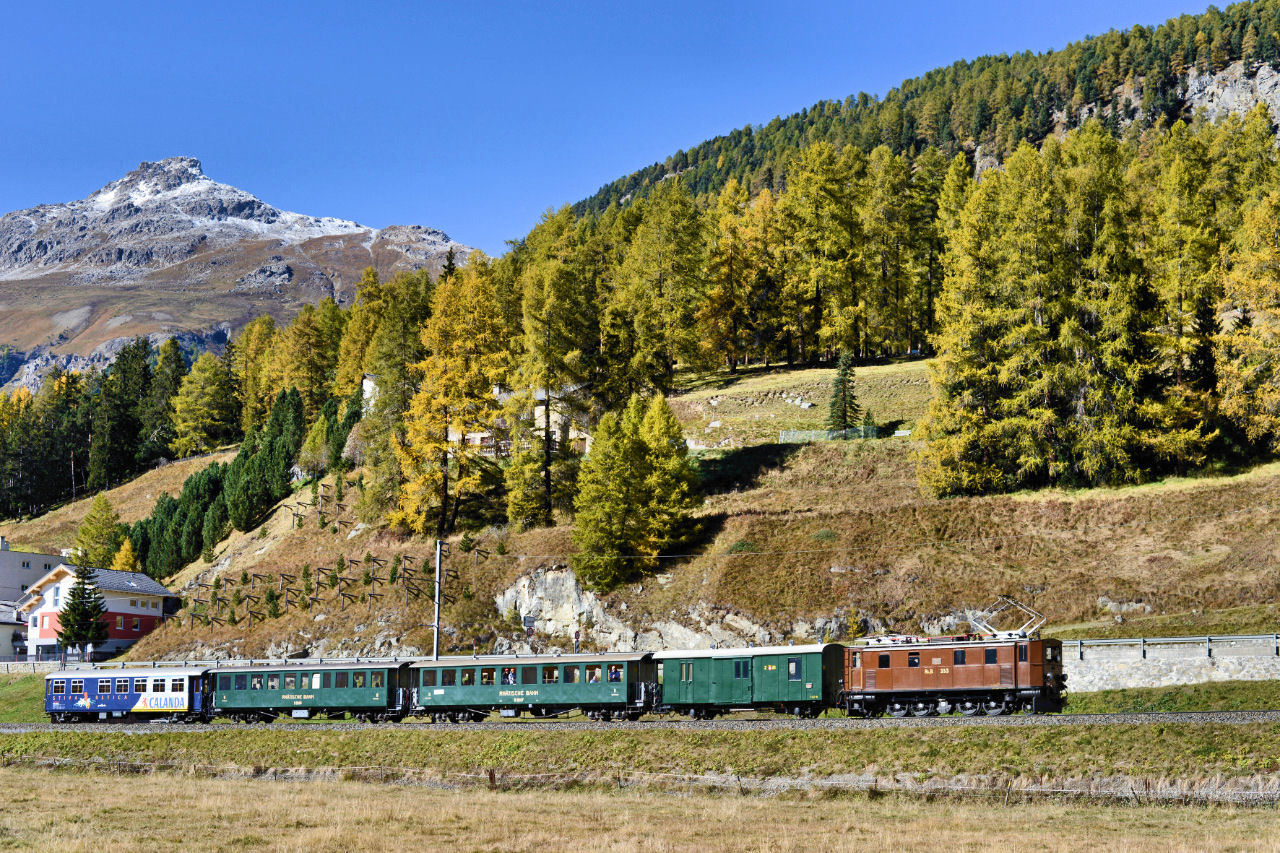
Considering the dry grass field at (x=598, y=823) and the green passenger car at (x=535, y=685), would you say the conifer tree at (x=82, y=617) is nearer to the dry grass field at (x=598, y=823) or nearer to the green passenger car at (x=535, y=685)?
the green passenger car at (x=535, y=685)

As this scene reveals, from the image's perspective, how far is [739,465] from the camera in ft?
204

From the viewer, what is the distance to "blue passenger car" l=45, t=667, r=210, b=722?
48281 mm

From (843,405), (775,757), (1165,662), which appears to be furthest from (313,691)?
(843,405)

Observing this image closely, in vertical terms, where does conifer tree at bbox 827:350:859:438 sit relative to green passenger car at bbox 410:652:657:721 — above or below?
above

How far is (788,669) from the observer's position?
36281 millimetres

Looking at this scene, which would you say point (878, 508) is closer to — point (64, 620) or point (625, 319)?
point (625, 319)

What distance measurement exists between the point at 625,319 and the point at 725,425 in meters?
11.1

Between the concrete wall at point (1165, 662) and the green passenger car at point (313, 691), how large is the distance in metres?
26.4

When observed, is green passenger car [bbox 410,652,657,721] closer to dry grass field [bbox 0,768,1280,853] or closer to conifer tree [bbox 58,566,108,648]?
dry grass field [bbox 0,768,1280,853]

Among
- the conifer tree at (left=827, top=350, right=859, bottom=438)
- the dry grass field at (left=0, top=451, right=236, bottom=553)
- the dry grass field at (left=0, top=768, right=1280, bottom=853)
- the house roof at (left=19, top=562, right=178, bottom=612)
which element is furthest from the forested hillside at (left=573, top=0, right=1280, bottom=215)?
the dry grass field at (left=0, top=768, right=1280, bottom=853)

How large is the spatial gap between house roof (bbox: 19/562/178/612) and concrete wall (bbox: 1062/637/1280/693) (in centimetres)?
6690

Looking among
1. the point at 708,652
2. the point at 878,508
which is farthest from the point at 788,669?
the point at 878,508

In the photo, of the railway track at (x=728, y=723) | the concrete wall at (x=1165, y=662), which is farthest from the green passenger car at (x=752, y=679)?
the concrete wall at (x=1165, y=662)

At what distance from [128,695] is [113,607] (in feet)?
103
